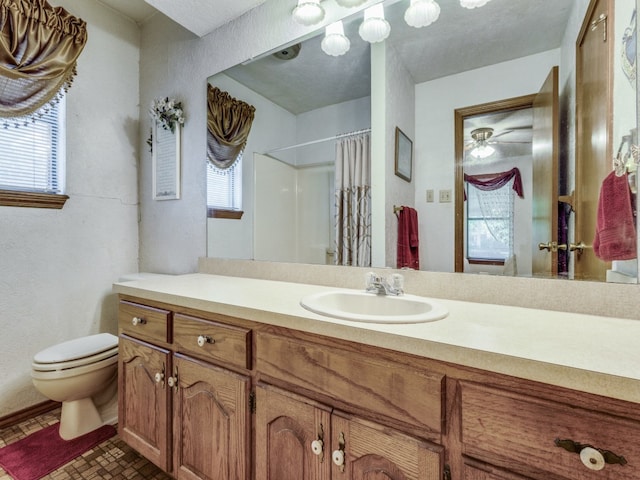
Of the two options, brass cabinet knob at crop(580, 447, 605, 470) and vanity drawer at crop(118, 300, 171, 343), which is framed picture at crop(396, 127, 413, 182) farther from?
vanity drawer at crop(118, 300, 171, 343)

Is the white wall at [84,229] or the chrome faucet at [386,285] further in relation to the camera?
the white wall at [84,229]

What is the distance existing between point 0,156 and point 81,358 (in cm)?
120

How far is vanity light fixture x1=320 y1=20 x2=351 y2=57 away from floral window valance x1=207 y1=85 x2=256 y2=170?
23.0 inches

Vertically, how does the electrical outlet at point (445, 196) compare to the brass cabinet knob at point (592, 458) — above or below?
above

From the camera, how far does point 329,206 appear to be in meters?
1.46

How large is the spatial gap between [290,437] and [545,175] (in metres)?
1.18

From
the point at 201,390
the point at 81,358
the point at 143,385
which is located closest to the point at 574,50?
the point at 201,390

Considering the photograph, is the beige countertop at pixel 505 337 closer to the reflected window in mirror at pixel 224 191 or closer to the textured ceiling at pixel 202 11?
the reflected window in mirror at pixel 224 191

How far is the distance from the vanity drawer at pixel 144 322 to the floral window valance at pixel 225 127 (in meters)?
0.93

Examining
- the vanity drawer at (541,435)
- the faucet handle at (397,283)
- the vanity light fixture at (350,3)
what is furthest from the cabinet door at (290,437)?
the vanity light fixture at (350,3)

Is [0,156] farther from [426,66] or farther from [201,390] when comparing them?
[426,66]

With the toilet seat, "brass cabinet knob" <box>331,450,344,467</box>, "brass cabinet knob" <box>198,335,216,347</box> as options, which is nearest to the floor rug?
the toilet seat

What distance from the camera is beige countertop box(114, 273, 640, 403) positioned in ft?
1.78

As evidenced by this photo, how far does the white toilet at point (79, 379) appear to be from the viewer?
1.49 metres
